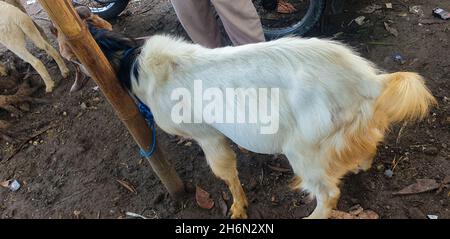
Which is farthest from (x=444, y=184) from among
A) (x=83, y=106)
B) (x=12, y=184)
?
(x=12, y=184)

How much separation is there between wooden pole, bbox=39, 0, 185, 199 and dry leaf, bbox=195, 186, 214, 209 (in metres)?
0.34

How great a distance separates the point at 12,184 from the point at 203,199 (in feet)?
6.40

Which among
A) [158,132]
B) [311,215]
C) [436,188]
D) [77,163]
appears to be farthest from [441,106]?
[77,163]

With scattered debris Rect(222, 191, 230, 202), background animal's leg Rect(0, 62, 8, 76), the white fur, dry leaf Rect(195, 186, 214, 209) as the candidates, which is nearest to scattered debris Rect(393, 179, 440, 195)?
the white fur

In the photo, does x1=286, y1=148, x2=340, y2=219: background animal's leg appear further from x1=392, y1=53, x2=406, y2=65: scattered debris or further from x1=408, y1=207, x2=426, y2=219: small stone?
x1=392, y1=53, x2=406, y2=65: scattered debris

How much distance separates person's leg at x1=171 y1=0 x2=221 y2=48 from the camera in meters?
3.47

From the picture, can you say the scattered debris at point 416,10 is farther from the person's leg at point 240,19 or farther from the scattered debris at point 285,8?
the person's leg at point 240,19

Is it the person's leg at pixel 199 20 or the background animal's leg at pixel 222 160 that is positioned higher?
the person's leg at pixel 199 20

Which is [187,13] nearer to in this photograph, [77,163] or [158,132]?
[158,132]

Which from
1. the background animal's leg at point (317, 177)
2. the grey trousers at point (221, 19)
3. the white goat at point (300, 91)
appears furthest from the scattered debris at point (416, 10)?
the background animal's leg at point (317, 177)

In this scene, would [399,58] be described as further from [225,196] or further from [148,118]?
[148,118]

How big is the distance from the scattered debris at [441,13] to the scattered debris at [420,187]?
2.04 meters

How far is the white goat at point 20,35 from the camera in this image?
169 inches
